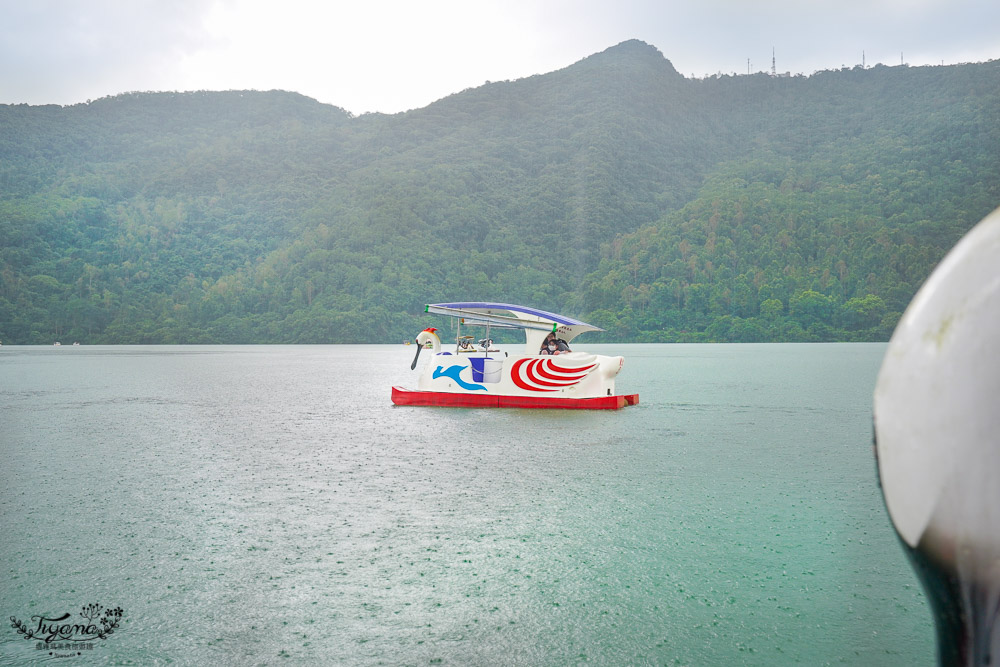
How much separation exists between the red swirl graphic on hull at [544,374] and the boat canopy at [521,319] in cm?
50

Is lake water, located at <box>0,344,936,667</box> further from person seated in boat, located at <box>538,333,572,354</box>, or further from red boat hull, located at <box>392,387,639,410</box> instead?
person seated in boat, located at <box>538,333,572,354</box>

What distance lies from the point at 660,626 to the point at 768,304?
101 m

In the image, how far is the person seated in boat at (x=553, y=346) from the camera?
17047 mm

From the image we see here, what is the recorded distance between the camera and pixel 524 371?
1698 cm

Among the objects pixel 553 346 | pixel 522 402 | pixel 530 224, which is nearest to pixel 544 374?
pixel 553 346

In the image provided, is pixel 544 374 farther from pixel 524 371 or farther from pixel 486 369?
pixel 486 369

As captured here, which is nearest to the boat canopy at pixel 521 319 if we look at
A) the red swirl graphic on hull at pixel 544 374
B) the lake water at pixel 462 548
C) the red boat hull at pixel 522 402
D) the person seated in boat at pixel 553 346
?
the person seated in boat at pixel 553 346

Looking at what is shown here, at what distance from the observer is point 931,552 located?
3.72 feet

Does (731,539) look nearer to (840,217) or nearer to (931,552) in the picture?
(931,552)

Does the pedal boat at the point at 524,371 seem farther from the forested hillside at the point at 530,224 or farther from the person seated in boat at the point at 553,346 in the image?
the forested hillside at the point at 530,224

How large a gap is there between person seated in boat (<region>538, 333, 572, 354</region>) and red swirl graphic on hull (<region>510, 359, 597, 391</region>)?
1.25 feet

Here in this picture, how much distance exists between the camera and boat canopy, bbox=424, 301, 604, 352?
16969 millimetres

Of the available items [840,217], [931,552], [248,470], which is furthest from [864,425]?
[840,217]

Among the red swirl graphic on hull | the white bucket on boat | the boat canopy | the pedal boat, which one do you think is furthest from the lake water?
the boat canopy
